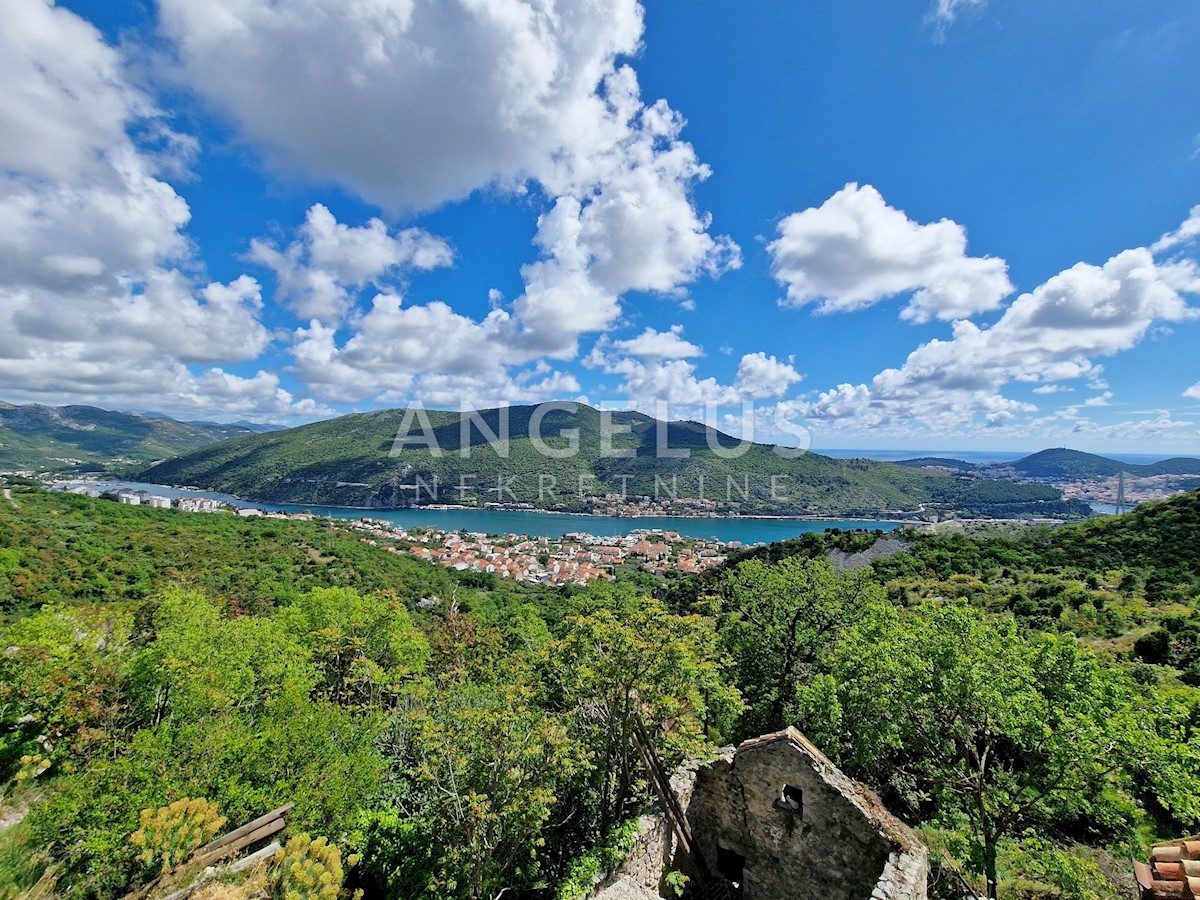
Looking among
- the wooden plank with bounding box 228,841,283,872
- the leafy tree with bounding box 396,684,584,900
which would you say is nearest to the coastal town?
the leafy tree with bounding box 396,684,584,900

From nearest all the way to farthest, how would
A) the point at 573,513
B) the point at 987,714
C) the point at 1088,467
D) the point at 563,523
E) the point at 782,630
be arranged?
the point at 987,714
the point at 782,630
the point at 563,523
the point at 573,513
the point at 1088,467

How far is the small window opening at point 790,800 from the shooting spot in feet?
25.6

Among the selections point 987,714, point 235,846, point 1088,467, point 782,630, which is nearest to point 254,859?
point 235,846

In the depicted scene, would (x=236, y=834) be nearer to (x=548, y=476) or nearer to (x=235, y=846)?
(x=235, y=846)

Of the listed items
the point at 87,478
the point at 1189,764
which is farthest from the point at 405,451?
the point at 1189,764

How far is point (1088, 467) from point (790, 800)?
252 m

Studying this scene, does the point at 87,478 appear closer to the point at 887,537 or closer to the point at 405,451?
the point at 405,451

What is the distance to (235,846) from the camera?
6.54 metres

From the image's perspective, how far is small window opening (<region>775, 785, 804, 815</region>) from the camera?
7789mm

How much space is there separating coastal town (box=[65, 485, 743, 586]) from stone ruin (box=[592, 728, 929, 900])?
1996 inches

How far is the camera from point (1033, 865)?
7.09 m

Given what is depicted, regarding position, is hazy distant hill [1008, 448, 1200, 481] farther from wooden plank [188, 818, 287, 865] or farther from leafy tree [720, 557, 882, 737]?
wooden plank [188, 818, 287, 865]

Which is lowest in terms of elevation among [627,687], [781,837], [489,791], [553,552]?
[553,552]

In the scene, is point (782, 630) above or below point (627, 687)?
below
